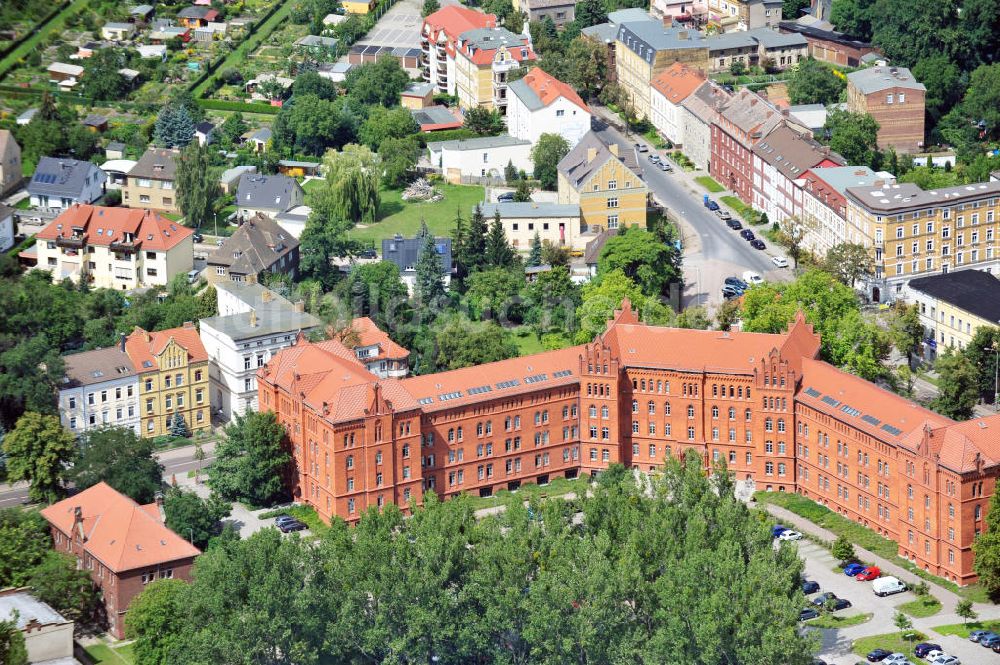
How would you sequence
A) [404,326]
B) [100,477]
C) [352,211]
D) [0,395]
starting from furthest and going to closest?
[352,211]
[404,326]
[0,395]
[100,477]

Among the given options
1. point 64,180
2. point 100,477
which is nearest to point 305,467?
point 100,477

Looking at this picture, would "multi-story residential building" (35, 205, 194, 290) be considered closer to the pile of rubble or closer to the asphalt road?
the pile of rubble

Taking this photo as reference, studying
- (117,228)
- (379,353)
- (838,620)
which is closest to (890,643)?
(838,620)

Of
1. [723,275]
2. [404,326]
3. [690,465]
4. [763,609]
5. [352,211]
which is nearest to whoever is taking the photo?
[763,609]

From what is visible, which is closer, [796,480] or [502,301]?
[796,480]

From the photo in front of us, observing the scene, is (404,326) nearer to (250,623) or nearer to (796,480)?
(796,480)

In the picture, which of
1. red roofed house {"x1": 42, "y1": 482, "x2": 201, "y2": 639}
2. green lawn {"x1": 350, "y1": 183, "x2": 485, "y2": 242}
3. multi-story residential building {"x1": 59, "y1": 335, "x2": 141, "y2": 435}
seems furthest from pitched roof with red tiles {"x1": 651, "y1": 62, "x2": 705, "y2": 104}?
red roofed house {"x1": 42, "y1": 482, "x2": 201, "y2": 639}

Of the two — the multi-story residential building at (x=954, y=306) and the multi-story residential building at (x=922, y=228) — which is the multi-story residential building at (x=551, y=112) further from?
the multi-story residential building at (x=954, y=306)
